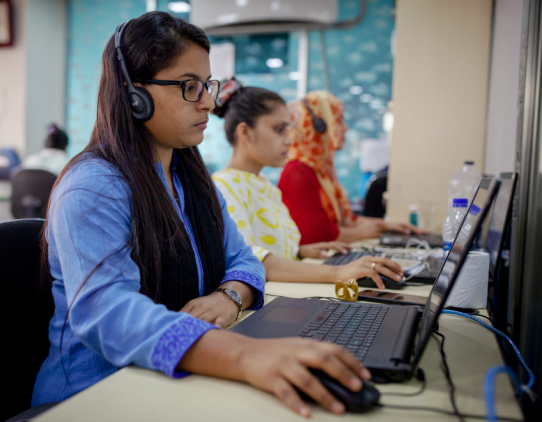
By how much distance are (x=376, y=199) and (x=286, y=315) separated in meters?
2.54

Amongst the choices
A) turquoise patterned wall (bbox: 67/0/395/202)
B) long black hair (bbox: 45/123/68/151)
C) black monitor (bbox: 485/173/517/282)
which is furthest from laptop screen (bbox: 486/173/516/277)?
long black hair (bbox: 45/123/68/151)

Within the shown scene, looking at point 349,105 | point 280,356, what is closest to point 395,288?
point 280,356

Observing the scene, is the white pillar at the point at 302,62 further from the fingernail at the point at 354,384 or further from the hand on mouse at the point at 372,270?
the fingernail at the point at 354,384

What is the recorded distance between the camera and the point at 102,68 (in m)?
0.89

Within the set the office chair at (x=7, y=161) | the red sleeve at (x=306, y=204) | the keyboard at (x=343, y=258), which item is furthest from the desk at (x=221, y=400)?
the office chair at (x=7, y=161)

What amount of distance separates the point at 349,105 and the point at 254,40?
1181 mm

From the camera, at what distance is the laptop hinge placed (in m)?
0.61

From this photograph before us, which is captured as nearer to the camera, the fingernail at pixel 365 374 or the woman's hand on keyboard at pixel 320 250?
the fingernail at pixel 365 374

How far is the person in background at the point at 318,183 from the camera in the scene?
2047 millimetres

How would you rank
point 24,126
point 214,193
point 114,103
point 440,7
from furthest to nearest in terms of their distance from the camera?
point 24,126, point 440,7, point 214,193, point 114,103

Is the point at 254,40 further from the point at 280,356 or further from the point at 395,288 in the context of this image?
the point at 280,356

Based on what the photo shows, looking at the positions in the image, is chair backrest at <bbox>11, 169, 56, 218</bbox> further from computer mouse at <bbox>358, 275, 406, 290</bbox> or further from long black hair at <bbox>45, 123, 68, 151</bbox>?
computer mouse at <bbox>358, 275, 406, 290</bbox>

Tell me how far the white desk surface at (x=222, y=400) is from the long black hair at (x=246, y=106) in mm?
1250

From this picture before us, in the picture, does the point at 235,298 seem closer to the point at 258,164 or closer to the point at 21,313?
the point at 21,313
